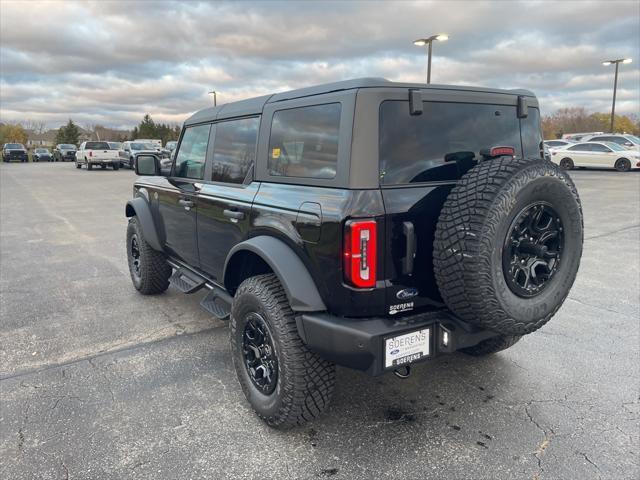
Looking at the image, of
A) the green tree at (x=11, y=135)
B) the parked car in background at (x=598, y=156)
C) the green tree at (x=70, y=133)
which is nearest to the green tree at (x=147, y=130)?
the green tree at (x=70, y=133)

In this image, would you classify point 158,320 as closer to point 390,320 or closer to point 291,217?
point 291,217

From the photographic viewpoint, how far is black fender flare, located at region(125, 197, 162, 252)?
4715 millimetres

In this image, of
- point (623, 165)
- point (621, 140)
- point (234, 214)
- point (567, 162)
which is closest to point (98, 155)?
point (567, 162)

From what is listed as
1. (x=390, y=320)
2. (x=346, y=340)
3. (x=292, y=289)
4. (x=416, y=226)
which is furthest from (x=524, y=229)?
(x=292, y=289)

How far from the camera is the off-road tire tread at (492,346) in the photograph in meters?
3.42

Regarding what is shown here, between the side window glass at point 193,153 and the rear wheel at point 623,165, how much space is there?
76.7ft

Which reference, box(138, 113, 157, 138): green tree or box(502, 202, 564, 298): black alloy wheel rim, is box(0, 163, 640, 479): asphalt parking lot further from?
box(138, 113, 157, 138): green tree

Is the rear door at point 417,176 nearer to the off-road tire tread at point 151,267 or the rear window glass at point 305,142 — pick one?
the rear window glass at point 305,142

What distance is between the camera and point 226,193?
3369mm

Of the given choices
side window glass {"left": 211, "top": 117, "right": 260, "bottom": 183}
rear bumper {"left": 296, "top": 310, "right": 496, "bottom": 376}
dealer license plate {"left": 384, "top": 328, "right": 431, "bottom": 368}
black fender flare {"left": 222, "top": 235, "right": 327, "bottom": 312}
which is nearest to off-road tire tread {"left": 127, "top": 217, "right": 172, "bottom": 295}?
side window glass {"left": 211, "top": 117, "right": 260, "bottom": 183}

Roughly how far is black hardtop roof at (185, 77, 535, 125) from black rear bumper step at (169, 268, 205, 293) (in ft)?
4.36

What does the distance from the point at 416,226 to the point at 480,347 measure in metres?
1.58

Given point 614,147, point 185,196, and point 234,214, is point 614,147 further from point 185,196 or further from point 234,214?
point 234,214

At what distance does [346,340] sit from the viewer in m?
2.35
